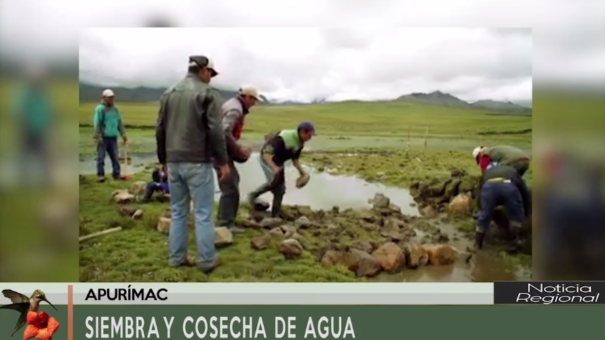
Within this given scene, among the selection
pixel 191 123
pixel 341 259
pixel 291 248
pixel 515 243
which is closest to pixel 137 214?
pixel 191 123

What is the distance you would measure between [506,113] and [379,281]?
1349 mm

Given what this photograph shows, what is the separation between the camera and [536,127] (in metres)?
3.88

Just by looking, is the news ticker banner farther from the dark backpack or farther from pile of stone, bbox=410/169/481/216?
the dark backpack

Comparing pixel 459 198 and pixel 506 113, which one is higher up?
pixel 506 113

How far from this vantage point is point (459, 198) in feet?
13.2

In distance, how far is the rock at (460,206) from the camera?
4.00 metres

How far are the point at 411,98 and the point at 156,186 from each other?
1747 millimetres

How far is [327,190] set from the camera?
4.04m

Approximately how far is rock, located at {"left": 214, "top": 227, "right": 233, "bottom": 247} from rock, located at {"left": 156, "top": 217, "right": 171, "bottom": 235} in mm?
312

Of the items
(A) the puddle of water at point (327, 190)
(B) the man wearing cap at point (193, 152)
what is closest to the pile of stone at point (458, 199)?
(A) the puddle of water at point (327, 190)

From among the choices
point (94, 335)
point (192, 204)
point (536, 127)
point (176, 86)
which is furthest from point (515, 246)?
point (94, 335)

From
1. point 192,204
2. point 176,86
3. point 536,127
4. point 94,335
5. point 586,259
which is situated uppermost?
point 176,86

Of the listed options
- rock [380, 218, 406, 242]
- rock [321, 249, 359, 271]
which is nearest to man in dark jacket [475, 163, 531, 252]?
rock [380, 218, 406, 242]

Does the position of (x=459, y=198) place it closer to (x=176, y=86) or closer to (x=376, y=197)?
(x=376, y=197)
